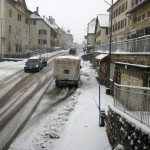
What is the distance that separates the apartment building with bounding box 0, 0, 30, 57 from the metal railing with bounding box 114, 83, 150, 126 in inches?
1784

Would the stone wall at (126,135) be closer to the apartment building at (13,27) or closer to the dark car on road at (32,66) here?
the dark car on road at (32,66)

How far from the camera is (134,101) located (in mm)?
11773

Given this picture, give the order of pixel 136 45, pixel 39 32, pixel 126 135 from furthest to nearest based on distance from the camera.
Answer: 1. pixel 39 32
2. pixel 136 45
3. pixel 126 135

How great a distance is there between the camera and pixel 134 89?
11.8 m

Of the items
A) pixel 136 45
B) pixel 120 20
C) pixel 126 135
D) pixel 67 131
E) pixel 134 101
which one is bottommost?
pixel 67 131

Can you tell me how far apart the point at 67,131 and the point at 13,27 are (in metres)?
49.6

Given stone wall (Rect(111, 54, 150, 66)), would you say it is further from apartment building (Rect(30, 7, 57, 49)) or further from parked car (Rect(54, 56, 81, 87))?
apartment building (Rect(30, 7, 57, 49))

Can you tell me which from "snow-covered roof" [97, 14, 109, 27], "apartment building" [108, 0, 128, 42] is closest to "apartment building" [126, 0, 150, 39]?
"apartment building" [108, 0, 128, 42]

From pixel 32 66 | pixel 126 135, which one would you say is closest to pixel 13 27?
pixel 32 66

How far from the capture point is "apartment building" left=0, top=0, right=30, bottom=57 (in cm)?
5704

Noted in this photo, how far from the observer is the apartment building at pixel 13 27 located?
2246 inches

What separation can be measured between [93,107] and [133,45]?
536cm

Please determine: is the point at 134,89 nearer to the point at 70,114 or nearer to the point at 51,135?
the point at 51,135

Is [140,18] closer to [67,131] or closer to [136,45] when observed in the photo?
[136,45]
